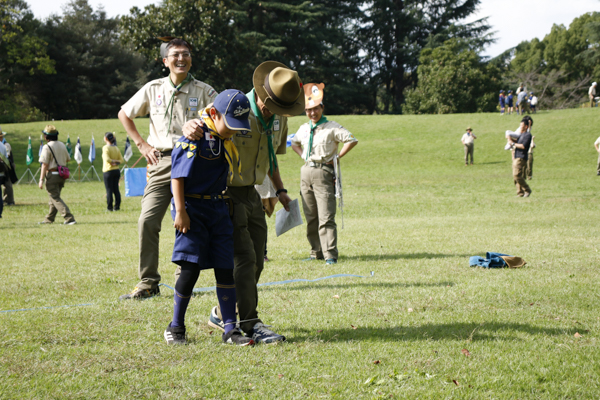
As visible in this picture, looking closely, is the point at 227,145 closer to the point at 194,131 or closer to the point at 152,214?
the point at 194,131

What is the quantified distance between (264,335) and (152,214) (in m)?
2.07

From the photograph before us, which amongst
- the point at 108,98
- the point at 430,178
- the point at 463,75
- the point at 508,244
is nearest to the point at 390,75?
the point at 463,75

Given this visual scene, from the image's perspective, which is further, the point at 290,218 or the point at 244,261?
the point at 290,218

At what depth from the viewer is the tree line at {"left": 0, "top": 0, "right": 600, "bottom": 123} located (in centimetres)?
4512

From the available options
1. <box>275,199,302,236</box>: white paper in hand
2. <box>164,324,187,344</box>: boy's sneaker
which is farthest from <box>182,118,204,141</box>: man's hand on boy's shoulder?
<box>275,199,302,236</box>: white paper in hand

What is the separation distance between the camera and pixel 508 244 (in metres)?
9.30

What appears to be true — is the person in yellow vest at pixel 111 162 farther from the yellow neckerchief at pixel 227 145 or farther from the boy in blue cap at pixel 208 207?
the boy in blue cap at pixel 208 207

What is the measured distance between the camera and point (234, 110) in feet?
13.3

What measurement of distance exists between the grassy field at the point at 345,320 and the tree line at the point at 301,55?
115ft

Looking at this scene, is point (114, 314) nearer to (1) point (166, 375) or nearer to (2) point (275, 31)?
(1) point (166, 375)

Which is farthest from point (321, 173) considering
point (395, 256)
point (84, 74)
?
point (84, 74)

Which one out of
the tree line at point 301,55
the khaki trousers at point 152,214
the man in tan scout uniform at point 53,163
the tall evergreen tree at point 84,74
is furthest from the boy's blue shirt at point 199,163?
the tall evergreen tree at point 84,74

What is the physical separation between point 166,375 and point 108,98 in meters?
56.5

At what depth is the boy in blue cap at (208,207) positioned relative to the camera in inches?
161
